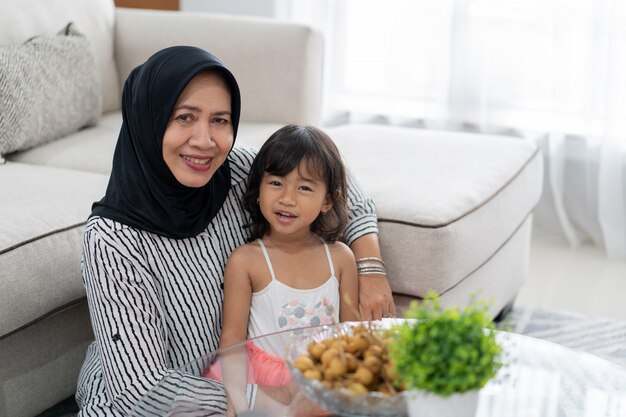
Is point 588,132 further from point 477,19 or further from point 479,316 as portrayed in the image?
point 479,316

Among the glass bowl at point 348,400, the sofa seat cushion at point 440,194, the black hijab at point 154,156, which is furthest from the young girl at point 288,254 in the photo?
the glass bowl at point 348,400

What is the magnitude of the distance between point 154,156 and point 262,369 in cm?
51

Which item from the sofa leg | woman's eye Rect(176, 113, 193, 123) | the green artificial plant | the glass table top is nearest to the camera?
the green artificial plant

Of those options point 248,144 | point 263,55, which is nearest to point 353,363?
point 248,144

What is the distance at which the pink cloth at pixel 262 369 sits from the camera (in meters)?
1.20

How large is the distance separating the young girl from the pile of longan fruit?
545 mm

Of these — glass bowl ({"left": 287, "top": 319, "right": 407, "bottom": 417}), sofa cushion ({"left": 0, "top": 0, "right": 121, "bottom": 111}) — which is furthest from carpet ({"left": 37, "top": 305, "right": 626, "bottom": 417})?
sofa cushion ({"left": 0, "top": 0, "right": 121, "bottom": 111})

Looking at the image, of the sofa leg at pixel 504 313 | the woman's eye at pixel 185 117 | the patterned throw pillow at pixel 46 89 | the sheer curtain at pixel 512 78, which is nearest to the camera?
the woman's eye at pixel 185 117

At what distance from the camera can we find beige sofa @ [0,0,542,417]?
181 cm

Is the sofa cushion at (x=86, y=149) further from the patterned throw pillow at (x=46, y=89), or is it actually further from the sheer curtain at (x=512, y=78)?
the sheer curtain at (x=512, y=78)

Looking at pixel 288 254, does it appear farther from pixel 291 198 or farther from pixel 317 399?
pixel 317 399

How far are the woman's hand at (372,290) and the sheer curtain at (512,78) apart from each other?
64.4 inches

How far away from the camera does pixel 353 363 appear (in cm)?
109

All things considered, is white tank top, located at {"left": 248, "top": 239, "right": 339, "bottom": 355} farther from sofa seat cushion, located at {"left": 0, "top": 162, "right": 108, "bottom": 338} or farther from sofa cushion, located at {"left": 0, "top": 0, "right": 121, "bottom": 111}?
sofa cushion, located at {"left": 0, "top": 0, "right": 121, "bottom": 111}
